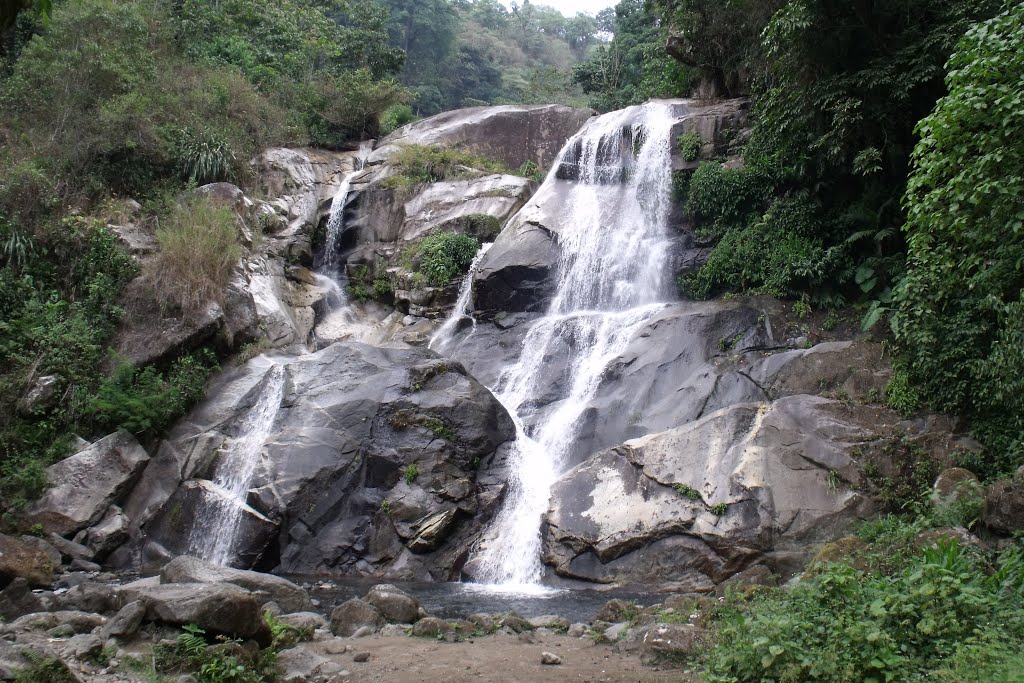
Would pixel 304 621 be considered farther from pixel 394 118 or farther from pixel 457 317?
pixel 394 118

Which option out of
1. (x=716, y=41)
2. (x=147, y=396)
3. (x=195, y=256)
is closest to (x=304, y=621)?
(x=147, y=396)

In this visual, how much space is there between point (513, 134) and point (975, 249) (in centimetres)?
1845

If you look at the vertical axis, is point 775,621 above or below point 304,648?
above

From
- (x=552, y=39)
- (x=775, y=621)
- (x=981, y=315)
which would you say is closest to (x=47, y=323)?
(x=775, y=621)

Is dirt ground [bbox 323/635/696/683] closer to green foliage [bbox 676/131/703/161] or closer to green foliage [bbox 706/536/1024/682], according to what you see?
green foliage [bbox 706/536/1024/682]

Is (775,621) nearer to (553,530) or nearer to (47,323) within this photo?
(553,530)

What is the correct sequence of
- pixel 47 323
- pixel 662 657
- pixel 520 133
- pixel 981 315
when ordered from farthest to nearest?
pixel 520 133, pixel 47 323, pixel 981 315, pixel 662 657

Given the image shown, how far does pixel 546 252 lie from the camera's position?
18.6 meters

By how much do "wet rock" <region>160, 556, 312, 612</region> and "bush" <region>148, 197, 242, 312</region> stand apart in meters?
8.72

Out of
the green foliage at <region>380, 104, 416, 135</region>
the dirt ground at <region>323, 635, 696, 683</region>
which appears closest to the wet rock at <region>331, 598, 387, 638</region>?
the dirt ground at <region>323, 635, 696, 683</region>

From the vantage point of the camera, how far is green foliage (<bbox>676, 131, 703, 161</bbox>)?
63.3 feet

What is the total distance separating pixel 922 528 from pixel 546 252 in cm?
1098

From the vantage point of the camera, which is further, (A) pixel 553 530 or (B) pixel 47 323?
(B) pixel 47 323

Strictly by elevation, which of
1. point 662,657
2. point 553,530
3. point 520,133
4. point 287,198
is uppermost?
point 520,133
